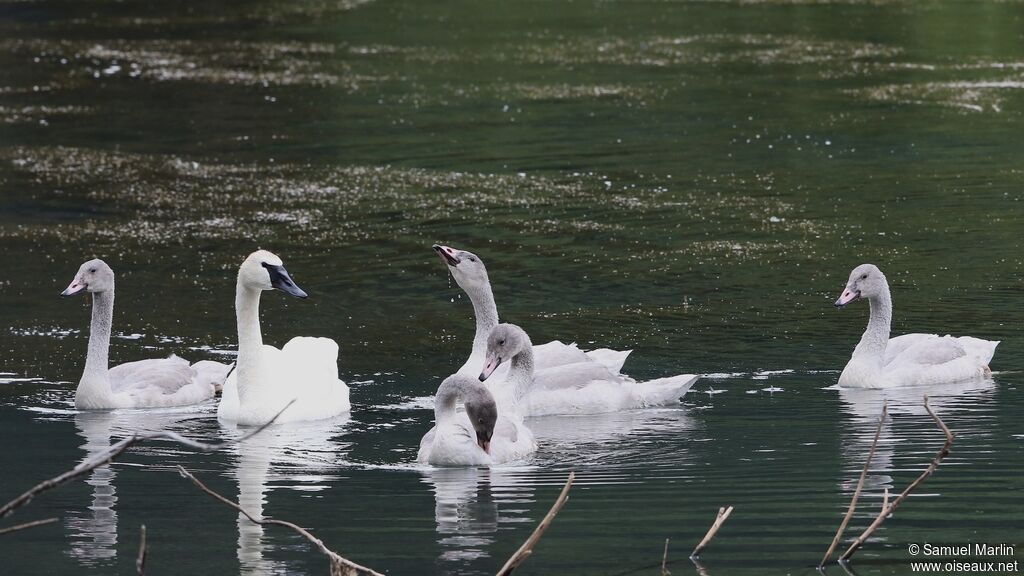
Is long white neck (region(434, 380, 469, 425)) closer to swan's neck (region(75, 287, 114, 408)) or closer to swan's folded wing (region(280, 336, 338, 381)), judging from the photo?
swan's folded wing (region(280, 336, 338, 381))

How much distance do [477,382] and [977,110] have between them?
17.0m

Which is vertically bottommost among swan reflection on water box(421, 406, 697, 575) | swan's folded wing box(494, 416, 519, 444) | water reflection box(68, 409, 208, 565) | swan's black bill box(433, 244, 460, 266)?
water reflection box(68, 409, 208, 565)

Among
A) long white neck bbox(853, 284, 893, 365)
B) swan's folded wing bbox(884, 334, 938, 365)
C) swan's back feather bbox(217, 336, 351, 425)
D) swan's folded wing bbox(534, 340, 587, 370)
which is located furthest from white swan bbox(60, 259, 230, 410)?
swan's folded wing bbox(884, 334, 938, 365)

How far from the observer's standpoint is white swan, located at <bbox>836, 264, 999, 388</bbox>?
42.5ft

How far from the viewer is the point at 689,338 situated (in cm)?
1433

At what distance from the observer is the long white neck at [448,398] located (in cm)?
1080

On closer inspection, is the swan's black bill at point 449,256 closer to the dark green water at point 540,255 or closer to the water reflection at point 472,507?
the dark green water at point 540,255

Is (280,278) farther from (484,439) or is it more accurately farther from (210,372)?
(484,439)

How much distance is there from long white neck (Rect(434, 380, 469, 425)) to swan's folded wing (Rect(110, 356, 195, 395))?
2.86 m

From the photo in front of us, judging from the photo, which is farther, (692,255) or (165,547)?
(692,255)

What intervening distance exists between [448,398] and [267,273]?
226 cm

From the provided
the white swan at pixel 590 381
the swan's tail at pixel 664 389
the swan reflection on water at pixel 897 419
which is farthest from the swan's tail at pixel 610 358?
the swan reflection on water at pixel 897 419

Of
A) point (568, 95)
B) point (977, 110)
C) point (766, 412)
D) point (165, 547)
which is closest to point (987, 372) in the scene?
point (766, 412)

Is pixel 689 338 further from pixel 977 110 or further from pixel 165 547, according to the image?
pixel 977 110
